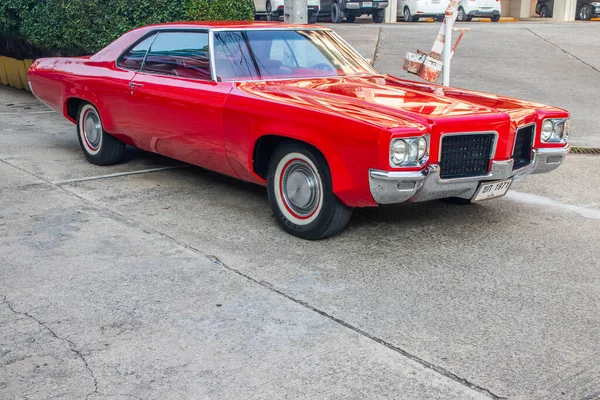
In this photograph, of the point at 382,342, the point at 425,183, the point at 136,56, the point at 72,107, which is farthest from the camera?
the point at 72,107

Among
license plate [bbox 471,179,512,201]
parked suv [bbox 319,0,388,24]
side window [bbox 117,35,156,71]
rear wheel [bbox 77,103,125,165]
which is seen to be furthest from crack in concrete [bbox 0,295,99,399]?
parked suv [bbox 319,0,388,24]

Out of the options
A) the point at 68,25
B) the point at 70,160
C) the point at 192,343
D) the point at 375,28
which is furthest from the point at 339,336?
the point at 375,28

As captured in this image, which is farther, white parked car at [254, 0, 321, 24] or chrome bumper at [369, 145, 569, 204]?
white parked car at [254, 0, 321, 24]

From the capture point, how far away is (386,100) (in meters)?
5.48

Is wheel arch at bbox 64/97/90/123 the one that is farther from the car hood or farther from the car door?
the car hood

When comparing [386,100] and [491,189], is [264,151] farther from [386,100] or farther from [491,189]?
[491,189]

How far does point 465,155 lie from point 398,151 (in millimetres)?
591

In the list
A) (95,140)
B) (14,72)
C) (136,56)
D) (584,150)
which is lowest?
(584,150)

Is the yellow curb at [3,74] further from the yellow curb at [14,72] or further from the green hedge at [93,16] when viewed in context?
the green hedge at [93,16]

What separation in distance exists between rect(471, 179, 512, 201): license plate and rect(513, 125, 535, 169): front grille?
186mm

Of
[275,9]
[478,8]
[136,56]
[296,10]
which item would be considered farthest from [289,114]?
[478,8]

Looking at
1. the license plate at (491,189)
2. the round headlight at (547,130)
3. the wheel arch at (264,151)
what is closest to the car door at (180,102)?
the wheel arch at (264,151)

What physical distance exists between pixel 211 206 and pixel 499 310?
9.26 ft

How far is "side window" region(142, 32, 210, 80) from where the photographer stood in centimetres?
631
